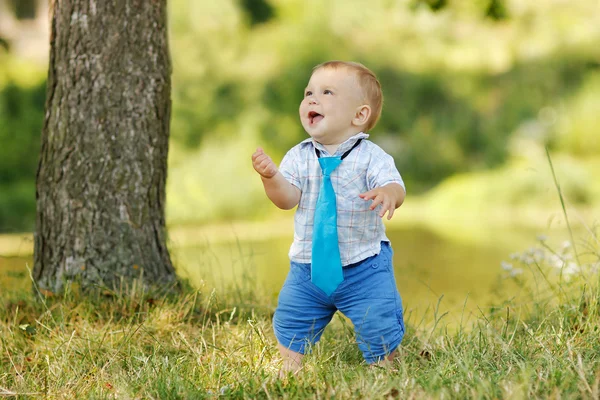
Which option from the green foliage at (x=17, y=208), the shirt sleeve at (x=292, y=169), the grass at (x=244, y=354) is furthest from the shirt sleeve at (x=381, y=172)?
the green foliage at (x=17, y=208)

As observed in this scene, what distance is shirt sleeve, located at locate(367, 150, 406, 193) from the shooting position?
2244 millimetres

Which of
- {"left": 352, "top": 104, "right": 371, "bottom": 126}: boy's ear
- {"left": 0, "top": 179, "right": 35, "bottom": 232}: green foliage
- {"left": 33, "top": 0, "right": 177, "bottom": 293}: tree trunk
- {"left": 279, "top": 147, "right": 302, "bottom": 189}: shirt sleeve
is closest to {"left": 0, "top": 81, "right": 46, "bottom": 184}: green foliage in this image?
{"left": 0, "top": 179, "right": 35, "bottom": 232}: green foliage

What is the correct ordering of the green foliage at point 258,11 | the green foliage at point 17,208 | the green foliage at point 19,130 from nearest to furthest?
the green foliage at point 17,208, the green foliage at point 19,130, the green foliage at point 258,11

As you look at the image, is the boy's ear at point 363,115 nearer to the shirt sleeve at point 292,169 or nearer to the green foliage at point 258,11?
the shirt sleeve at point 292,169

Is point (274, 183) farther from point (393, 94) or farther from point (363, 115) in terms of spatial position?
point (393, 94)

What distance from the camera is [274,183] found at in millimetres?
2240

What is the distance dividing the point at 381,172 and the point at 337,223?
8.2 inches

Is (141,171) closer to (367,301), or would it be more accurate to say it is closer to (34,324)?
(34,324)

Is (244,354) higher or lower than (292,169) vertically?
lower

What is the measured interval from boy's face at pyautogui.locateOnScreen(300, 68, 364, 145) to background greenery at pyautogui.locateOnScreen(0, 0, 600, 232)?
241 inches

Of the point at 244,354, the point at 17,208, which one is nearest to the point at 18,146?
the point at 17,208

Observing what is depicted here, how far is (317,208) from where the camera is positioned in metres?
2.29

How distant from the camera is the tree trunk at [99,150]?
2924mm

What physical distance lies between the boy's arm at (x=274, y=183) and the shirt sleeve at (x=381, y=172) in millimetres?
240
